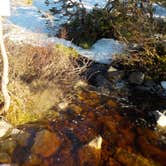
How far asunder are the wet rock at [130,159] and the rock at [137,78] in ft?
9.23

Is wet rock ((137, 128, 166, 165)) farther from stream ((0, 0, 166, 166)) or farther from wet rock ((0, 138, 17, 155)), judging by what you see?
wet rock ((0, 138, 17, 155))

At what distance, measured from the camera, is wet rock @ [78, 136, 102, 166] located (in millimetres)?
6426

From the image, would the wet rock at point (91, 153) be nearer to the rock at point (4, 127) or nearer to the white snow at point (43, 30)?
the rock at point (4, 127)

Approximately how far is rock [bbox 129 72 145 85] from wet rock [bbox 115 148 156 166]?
2814 millimetres

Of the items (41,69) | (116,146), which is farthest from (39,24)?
(116,146)

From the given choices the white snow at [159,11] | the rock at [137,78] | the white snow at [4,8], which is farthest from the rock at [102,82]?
the white snow at [159,11]

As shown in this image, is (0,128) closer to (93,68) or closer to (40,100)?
(40,100)

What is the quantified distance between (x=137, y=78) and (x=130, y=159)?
3081mm

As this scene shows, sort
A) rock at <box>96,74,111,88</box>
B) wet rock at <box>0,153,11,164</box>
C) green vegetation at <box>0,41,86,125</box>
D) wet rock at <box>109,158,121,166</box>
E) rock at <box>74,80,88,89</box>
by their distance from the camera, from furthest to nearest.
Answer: rock at <box>96,74,111,88</box> → rock at <box>74,80,88,89</box> → green vegetation at <box>0,41,86,125</box> → wet rock at <box>109,158,121,166</box> → wet rock at <box>0,153,11,164</box>

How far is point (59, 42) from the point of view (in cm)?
1016

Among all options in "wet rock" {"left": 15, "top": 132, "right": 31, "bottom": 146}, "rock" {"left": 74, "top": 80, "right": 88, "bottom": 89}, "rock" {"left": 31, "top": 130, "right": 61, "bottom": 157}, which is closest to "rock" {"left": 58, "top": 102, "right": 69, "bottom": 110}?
"rock" {"left": 74, "top": 80, "right": 88, "bottom": 89}

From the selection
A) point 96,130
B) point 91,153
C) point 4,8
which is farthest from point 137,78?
point 4,8

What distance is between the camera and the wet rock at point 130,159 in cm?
646

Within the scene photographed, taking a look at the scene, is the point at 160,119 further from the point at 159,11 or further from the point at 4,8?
the point at 159,11
